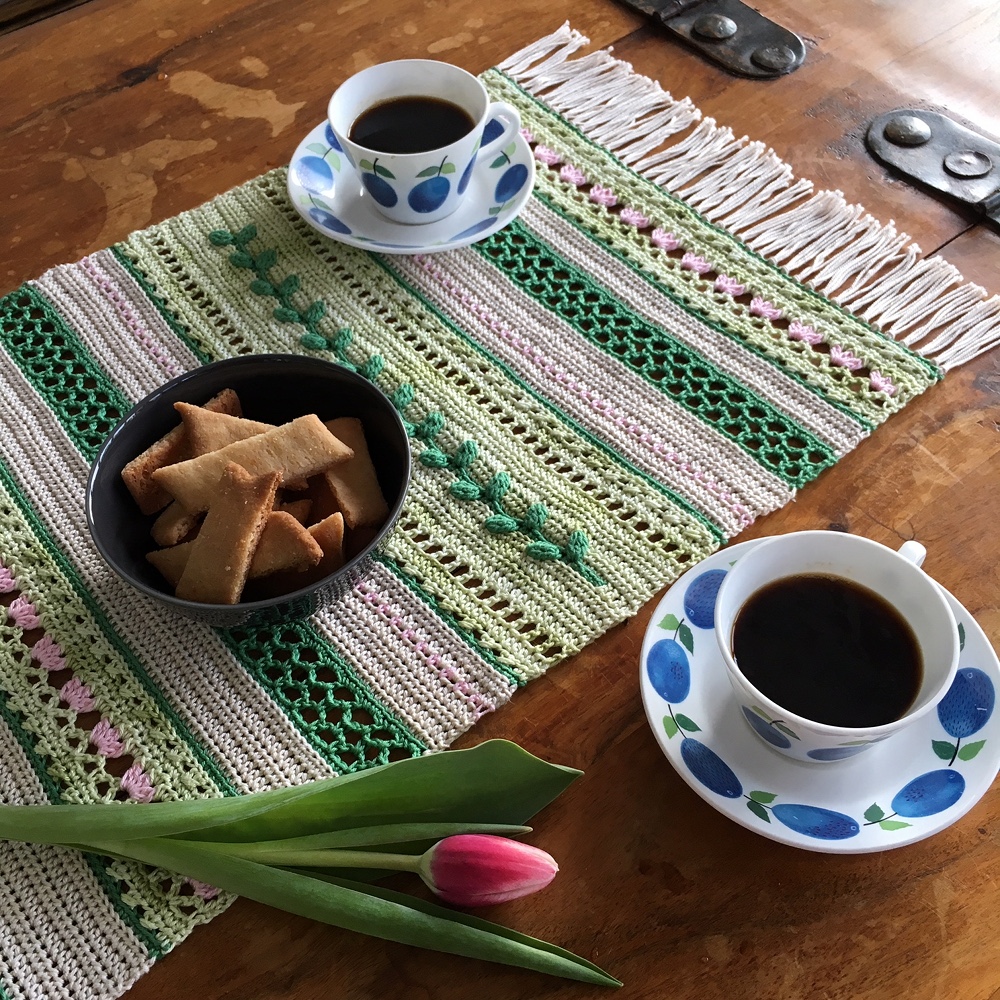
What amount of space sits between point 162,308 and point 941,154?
78 centimetres

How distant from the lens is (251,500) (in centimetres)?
61

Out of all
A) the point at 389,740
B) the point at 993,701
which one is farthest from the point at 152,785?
the point at 993,701

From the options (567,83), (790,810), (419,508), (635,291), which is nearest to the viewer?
(790,810)

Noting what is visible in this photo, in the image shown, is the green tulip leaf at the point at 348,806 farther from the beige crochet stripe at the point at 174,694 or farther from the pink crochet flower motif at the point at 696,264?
the pink crochet flower motif at the point at 696,264

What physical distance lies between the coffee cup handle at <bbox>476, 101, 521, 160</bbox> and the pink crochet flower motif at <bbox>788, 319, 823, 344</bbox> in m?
0.34

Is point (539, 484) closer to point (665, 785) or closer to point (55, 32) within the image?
point (665, 785)

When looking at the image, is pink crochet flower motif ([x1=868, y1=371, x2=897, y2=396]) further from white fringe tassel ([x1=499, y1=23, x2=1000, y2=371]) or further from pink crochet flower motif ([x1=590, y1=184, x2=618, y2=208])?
pink crochet flower motif ([x1=590, y1=184, x2=618, y2=208])

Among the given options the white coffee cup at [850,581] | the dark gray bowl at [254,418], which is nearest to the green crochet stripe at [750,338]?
the white coffee cup at [850,581]

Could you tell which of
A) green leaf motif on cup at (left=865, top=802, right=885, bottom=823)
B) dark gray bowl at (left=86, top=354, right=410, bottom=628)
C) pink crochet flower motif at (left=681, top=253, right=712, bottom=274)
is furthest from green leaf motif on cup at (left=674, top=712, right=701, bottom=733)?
pink crochet flower motif at (left=681, top=253, right=712, bottom=274)

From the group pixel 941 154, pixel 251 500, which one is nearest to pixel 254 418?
pixel 251 500

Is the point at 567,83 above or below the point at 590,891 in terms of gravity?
above

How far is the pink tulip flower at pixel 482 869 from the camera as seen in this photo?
1.68ft

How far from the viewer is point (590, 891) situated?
21.9 inches

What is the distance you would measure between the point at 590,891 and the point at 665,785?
8 cm
